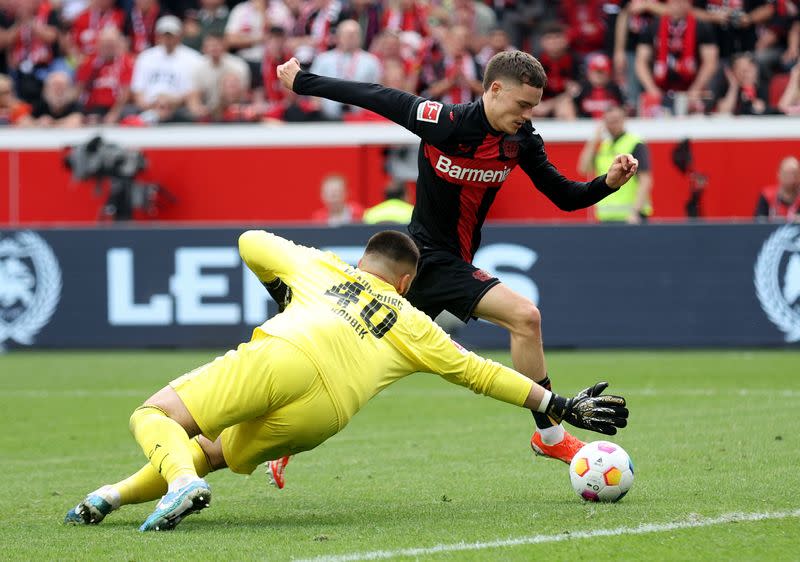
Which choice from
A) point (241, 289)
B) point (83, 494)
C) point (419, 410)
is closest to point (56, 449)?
point (83, 494)

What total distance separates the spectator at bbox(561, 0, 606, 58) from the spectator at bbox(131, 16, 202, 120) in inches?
201

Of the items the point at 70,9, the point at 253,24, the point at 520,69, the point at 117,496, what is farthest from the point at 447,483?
the point at 70,9

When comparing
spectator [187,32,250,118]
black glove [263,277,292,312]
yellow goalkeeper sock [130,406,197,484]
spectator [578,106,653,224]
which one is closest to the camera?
yellow goalkeeper sock [130,406,197,484]

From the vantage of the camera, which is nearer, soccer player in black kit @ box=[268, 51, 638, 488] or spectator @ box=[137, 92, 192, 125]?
soccer player in black kit @ box=[268, 51, 638, 488]

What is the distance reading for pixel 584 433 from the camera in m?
10.0

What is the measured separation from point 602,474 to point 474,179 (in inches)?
76.1

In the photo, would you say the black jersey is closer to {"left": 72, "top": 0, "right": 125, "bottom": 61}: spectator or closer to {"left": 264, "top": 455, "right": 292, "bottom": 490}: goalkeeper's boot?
{"left": 264, "top": 455, "right": 292, "bottom": 490}: goalkeeper's boot

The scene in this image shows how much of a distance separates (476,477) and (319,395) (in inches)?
72.0

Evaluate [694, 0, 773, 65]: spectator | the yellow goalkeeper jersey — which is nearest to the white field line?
the yellow goalkeeper jersey

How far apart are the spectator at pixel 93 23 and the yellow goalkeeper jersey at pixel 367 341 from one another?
15.6 m

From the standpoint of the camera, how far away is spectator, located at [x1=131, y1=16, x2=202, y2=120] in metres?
19.6

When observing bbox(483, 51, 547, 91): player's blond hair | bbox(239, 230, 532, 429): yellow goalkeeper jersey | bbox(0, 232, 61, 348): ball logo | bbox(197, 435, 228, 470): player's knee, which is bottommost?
bbox(0, 232, 61, 348): ball logo

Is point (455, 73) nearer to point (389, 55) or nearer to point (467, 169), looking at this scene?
point (389, 55)

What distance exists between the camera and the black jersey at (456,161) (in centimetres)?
779
